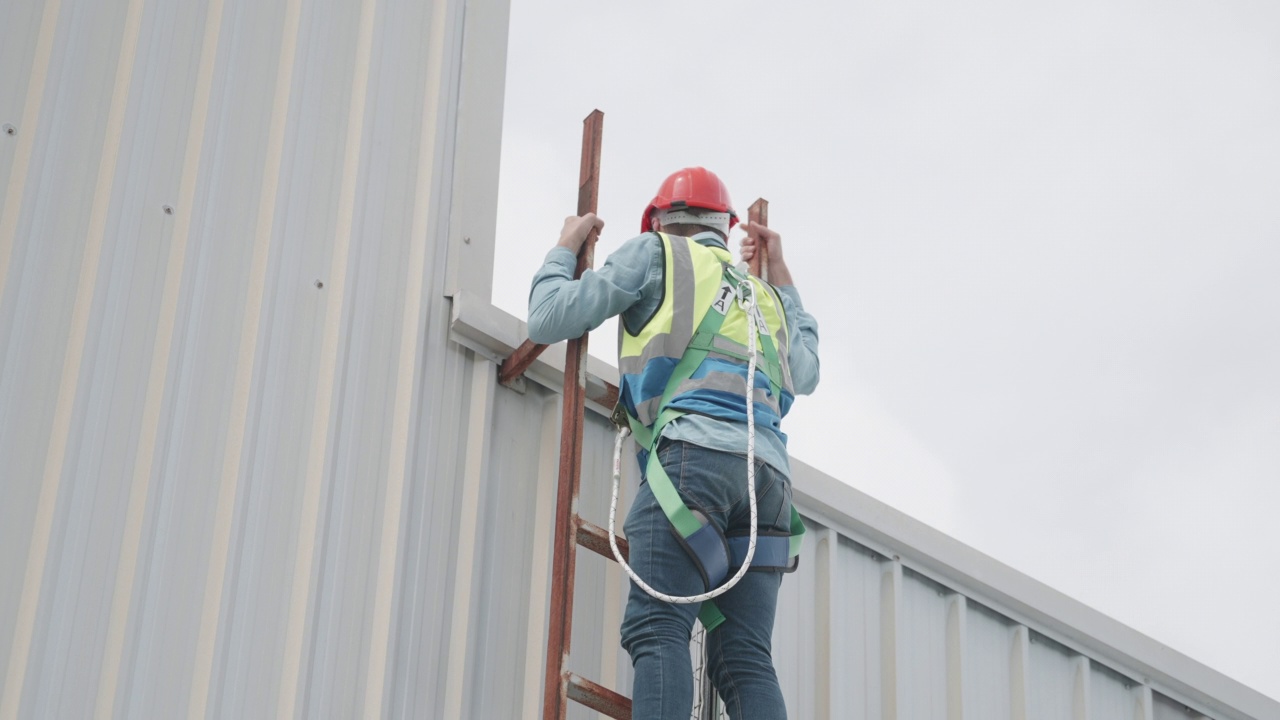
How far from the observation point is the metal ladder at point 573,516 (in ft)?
18.5

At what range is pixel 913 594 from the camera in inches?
298

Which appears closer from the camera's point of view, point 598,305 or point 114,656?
point 114,656

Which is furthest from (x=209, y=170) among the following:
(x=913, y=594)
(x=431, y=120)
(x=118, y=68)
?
(x=913, y=594)

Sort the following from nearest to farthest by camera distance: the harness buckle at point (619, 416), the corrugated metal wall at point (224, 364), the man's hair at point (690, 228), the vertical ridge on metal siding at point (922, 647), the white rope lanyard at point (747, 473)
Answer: the corrugated metal wall at point (224, 364) < the white rope lanyard at point (747, 473) < the harness buckle at point (619, 416) < the man's hair at point (690, 228) < the vertical ridge on metal siding at point (922, 647)

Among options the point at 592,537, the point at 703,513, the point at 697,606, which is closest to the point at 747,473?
the point at 703,513

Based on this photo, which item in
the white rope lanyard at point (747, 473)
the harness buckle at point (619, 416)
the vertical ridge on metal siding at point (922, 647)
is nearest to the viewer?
the white rope lanyard at point (747, 473)

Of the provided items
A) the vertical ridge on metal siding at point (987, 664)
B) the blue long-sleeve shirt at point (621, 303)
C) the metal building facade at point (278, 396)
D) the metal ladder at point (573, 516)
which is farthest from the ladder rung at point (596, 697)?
the vertical ridge on metal siding at point (987, 664)

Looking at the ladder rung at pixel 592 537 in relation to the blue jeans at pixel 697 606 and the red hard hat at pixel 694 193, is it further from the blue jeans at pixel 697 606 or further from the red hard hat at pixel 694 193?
the red hard hat at pixel 694 193

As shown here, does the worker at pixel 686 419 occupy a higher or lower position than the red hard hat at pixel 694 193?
lower

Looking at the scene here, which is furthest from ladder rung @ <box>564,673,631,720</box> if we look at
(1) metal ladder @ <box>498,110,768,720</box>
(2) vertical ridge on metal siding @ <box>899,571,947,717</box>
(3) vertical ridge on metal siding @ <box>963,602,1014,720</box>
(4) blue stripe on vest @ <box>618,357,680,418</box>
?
(3) vertical ridge on metal siding @ <box>963,602,1014,720</box>

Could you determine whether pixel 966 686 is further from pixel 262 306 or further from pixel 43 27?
pixel 43 27

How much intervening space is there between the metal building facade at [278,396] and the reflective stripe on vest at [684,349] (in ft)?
2.32

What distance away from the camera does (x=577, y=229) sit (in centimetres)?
616

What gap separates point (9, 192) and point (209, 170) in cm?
78
